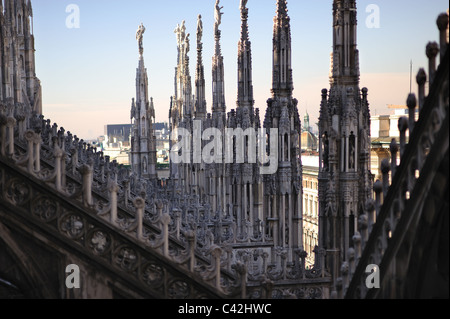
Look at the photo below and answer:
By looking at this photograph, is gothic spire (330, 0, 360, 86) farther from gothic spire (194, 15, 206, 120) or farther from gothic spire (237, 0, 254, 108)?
gothic spire (194, 15, 206, 120)

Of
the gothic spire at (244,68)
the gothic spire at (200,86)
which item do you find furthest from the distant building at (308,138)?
the gothic spire at (244,68)

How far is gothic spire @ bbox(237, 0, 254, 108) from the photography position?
25734 millimetres

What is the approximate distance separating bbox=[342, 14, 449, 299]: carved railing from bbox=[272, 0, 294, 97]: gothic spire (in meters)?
13.0

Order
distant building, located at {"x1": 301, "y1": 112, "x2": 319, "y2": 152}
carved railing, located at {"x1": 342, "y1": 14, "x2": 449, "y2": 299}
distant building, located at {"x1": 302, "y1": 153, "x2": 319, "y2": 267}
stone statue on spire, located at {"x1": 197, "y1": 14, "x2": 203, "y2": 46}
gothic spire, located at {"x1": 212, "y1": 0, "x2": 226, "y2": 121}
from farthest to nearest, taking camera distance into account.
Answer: distant building, located at {"x1": 301, "y1": 112, "x2": 319, "y2": 152} → distant building, located at {"x1": 302, "y1": 153, "x2": 319, "y2": 267} → stone statue on spire, located at {"x1": 197, "y1": 14, "x2": 203, "y2": 46} → gothic spire, located at {"x1": 212, "y1": 0, "x2": 226, "y2": 121} → carved railing, located at {"x1": 342, "y1": 14, "x2": 449, "y2": 299}

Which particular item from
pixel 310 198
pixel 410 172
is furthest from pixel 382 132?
pixel 410 172

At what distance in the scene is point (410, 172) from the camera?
5.53m

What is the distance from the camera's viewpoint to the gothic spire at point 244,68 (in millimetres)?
25734

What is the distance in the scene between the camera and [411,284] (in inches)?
217

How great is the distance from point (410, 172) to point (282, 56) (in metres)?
14.1

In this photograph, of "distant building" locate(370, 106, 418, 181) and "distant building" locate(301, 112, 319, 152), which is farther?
"distant building" locate(301, 112, 319, 152)

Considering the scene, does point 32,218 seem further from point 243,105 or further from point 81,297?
point 243,105

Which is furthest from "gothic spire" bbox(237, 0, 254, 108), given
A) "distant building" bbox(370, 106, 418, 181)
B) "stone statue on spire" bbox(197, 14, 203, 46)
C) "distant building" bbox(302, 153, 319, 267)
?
"distant building" bbox(302, 153, 319, 267)
